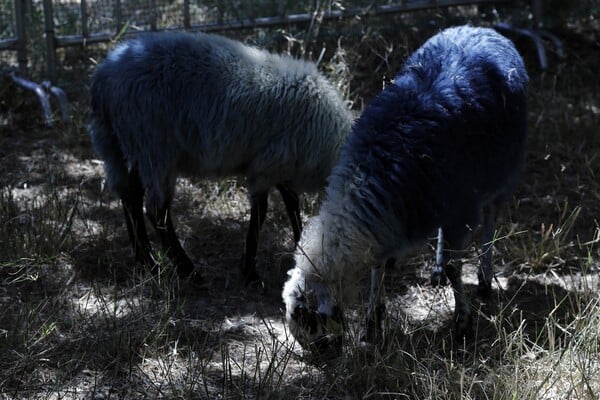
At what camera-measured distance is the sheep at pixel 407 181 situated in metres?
3.79

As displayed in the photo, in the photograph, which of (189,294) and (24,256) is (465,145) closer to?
(189,294)

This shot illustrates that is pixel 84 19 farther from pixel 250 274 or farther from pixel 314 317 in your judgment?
pixel 314 317

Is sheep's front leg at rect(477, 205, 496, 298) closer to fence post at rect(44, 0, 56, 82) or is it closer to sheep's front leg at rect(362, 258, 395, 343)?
sheep's front leg at rect(362, 258, 395, 343)

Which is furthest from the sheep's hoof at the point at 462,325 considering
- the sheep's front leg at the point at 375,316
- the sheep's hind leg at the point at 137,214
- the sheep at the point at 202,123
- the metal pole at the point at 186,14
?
the metal pole at the point at 186,14

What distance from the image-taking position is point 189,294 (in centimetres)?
486

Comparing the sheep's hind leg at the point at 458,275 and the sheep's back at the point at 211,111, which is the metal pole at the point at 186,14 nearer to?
the sheep's back at the point at 211,111

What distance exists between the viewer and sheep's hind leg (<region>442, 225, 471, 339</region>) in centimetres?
415

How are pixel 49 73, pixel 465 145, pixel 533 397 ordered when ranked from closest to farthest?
pixel 533 397, pixel 465 145, pixel 49 73

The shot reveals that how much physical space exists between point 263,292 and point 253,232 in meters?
0.36

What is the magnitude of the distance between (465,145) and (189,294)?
5.98 feet

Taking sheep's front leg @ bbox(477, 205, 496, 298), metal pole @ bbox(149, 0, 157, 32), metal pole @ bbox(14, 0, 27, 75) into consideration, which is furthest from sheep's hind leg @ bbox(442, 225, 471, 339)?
metal pole @ bbox(14, 0, 27, 75)

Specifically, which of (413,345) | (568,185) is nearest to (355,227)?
(413,345)

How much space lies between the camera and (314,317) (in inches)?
149

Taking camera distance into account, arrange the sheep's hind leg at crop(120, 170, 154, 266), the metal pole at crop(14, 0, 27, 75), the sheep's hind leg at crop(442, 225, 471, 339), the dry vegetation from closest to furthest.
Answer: the dry vegetation → the sheep's hind leg at crop(442, 225, 471, 339) → the sheep's hind leg at crop(120, 170, 154, 266) → the metal pole at crop(14, 0, 27, 75)
